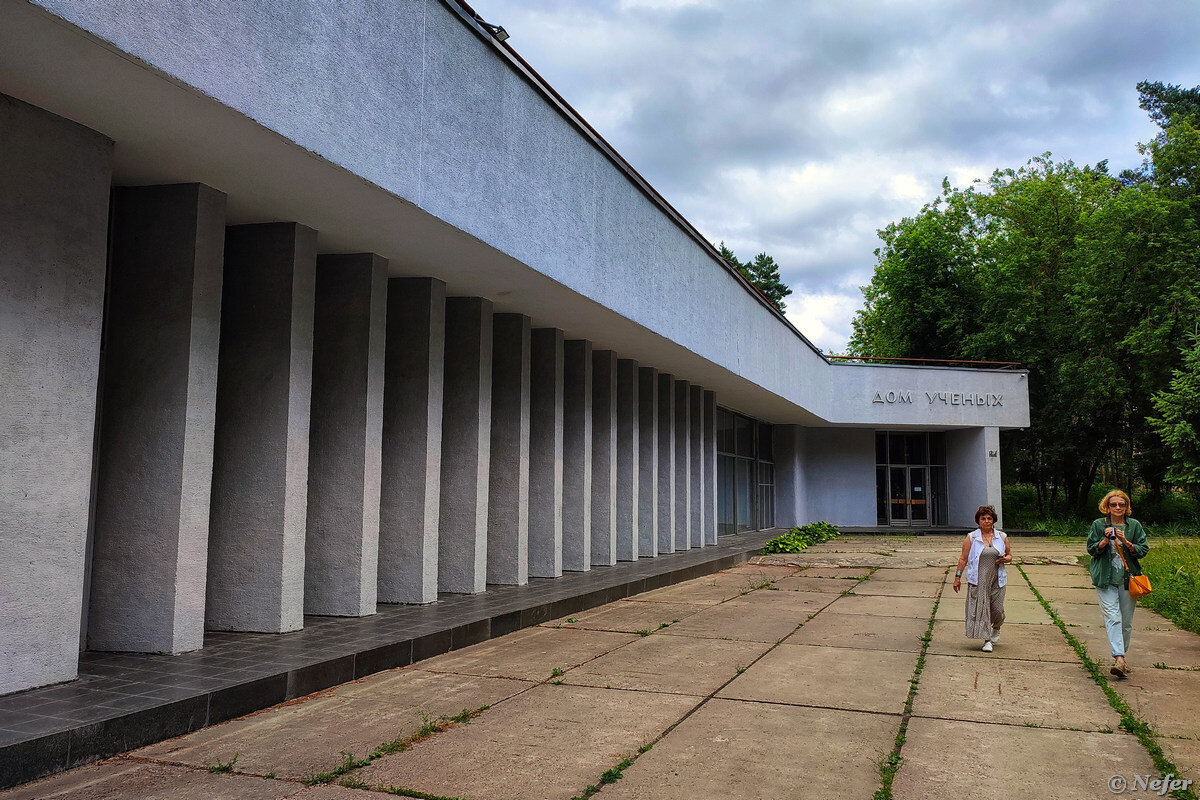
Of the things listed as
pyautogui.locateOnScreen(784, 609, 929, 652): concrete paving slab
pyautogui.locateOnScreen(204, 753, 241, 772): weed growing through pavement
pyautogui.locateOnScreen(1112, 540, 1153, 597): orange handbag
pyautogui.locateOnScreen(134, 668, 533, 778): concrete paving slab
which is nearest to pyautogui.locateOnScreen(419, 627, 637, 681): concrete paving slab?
pyautogui.locateOnScreen(134, 668, 533, 778): concrete paving slab

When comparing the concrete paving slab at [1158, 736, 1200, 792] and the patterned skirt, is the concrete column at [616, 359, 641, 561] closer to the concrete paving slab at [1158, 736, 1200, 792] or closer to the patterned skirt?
the patterned skirt

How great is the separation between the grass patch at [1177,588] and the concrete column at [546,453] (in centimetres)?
740

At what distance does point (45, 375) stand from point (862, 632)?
8029 millimetres

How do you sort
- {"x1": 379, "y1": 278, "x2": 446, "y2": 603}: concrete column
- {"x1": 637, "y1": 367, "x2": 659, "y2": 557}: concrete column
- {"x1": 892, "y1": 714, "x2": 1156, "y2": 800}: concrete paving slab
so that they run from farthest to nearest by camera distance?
{"x1": 637, "y1": 367, "x2": 659, "y2": 557}: concrete column, {"x1": 379, "y1": 278, "x2": 446, "y2": 603}: concrete column, {"x1": 892, "y1": 714, "x2": 1156, "y2": 800}: concrete paving slab

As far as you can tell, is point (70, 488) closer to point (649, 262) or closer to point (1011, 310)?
point (649, 262)

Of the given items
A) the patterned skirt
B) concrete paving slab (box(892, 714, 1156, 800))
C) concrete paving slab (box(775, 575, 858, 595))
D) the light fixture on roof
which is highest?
the light fixture on roof

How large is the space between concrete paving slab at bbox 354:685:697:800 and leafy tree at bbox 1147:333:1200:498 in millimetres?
23044

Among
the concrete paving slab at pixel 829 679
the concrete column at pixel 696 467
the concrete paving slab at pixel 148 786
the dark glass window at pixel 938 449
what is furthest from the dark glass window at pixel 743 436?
the concrete paving slab at pixel 148 786

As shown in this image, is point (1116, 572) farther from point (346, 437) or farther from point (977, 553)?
point (346, 437)

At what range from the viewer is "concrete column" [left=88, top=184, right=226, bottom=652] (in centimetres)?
662

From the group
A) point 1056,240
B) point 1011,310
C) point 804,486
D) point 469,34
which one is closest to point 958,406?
point 804,486

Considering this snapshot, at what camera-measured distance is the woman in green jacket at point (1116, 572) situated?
23.3 ft

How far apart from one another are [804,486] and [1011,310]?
11.4m

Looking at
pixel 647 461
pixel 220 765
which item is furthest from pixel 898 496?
pixel 220 765
